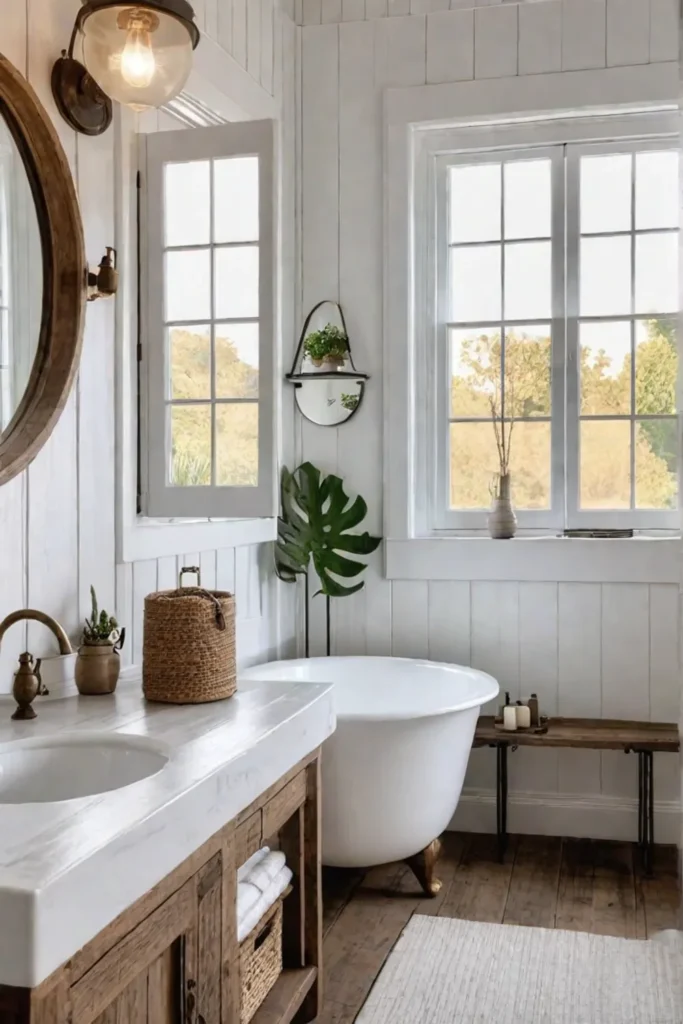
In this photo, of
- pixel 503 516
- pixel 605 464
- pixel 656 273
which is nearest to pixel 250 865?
pixel 503 516

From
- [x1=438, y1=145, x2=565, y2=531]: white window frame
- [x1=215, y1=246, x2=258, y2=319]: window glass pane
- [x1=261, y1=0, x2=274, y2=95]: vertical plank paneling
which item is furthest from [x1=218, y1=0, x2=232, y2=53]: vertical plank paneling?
[x1=438, y1=145, x2=565, y2=531]: white window frame

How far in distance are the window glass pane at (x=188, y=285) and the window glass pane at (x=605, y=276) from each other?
156 cm

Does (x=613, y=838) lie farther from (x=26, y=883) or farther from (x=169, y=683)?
(x=26, y=883)

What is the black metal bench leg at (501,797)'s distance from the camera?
3.41 m

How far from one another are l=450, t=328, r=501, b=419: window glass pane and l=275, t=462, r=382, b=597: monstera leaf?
56 centimetres

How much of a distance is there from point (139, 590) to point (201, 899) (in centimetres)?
118

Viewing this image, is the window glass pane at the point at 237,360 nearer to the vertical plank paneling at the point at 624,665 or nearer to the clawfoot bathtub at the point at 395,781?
the clawfoot bathtub at the point at 395,781

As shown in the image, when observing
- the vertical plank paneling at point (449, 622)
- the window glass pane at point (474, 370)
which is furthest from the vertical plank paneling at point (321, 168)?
the vertical plank paneling at point (449, 622)

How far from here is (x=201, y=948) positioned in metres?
1.58

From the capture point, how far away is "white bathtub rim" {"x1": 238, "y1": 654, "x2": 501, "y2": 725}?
108 inches

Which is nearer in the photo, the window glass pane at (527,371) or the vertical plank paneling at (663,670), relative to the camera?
the vertical plank paneling at (663,670)

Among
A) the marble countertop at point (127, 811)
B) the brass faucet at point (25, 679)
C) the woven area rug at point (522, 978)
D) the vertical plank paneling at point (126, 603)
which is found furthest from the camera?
the vertical plank paneling at point (126, 603)

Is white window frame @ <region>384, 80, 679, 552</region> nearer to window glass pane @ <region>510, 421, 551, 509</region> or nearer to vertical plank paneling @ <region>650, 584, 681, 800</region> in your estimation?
window glass pane @ <region>510, 421, 551, 509</region>

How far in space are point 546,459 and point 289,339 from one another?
1.04 m
